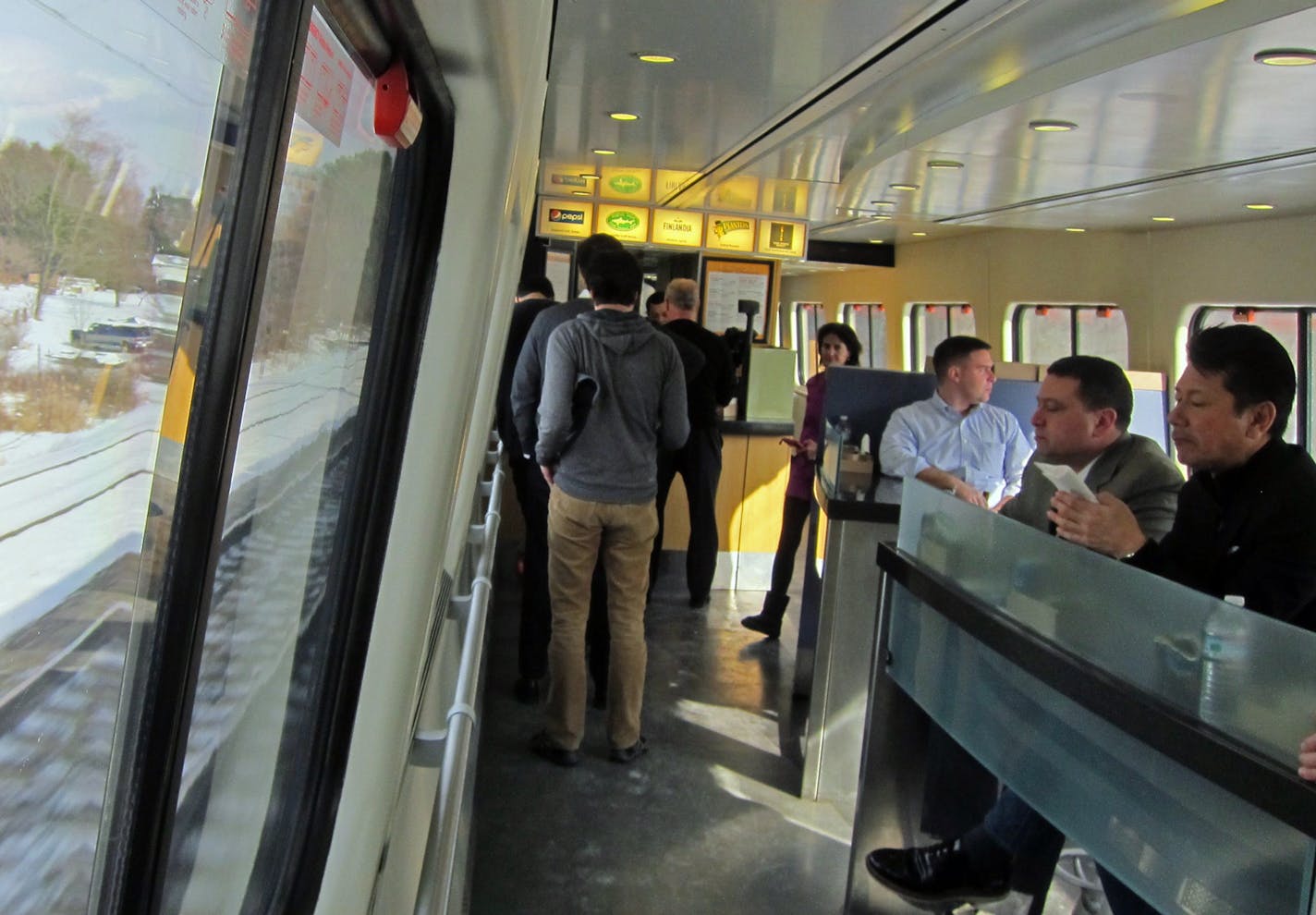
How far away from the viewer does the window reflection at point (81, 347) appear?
0.70 m

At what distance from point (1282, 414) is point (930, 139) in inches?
135

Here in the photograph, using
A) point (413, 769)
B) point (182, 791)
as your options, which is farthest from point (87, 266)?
point (413, 769)

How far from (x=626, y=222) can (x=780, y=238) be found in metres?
1.40

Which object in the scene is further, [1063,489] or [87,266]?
[1063,489]

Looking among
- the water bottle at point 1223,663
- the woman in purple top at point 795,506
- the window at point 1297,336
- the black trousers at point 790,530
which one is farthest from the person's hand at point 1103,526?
the window at point 1297,336

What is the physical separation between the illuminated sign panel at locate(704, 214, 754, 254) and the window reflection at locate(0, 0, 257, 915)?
981 cm

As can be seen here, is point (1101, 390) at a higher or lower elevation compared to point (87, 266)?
higher

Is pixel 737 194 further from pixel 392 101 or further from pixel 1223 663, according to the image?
pixel 392 101

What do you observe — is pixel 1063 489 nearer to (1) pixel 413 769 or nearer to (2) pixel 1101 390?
(2) pixel 1101 390

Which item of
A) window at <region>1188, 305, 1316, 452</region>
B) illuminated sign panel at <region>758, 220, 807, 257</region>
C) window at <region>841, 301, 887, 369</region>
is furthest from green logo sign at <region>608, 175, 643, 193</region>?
window at <region>841, 301, 887, 369</region>

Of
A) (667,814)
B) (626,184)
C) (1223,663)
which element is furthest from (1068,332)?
(1223,663)

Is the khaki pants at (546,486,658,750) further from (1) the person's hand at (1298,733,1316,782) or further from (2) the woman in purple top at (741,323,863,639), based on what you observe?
(1) the person's hand at (1298,733,1316,782)

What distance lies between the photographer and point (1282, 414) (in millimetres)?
2836

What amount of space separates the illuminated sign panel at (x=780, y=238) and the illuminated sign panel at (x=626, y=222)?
103 centimetres
